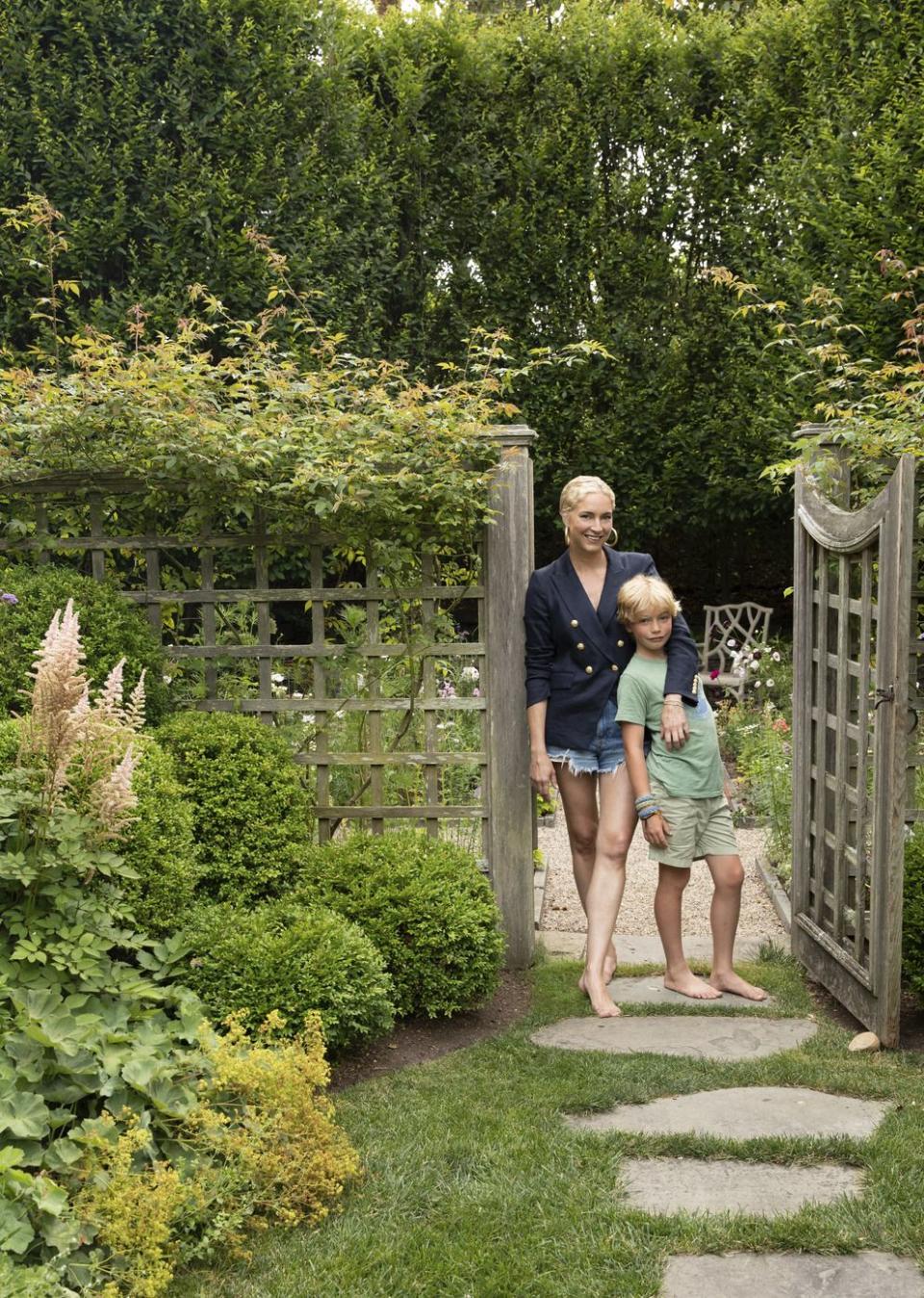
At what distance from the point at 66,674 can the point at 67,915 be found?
0.67 m

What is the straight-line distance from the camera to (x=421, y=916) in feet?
13.3

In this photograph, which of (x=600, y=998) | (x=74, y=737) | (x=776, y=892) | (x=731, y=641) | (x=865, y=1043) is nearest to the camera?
(x=74, y=737)

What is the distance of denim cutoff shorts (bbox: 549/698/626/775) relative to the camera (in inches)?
174

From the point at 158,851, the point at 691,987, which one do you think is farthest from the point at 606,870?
the point at 158,851

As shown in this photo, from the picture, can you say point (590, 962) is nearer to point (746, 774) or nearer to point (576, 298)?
point (746, 774)

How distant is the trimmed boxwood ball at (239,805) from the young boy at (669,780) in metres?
1.24

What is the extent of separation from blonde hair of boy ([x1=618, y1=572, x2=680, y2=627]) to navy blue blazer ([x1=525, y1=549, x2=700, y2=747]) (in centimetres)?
12

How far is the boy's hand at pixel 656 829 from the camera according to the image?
427cm

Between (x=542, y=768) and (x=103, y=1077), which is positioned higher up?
(x=542, y=768)

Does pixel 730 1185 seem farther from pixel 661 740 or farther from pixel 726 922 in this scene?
pixel 661 740

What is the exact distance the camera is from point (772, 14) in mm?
8758

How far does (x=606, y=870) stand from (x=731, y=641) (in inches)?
219

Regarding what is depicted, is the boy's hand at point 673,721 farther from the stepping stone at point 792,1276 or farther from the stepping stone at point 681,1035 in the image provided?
the stepping stone at point 792,1276

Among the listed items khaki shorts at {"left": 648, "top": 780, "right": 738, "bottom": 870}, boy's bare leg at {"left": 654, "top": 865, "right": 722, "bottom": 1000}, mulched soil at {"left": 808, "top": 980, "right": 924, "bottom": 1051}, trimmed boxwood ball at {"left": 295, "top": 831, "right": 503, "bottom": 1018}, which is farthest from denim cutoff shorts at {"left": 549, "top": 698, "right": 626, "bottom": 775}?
mulched soil at {"left": 808, "top": 980, "right": 924, "bottom": 1051}
